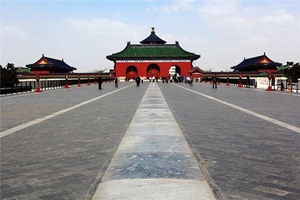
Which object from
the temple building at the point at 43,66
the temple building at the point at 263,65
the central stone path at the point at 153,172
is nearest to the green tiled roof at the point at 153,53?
the temple building at the point at 263,65

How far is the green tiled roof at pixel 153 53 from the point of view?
7075 centimetres

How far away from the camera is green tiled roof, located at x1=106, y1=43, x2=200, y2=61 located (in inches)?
2785

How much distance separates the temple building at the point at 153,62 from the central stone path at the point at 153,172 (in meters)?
65.2

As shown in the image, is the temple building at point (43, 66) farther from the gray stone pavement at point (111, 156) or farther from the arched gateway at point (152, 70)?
the gray stone pavement at point (111, 156)

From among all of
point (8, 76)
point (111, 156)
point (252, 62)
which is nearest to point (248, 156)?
point (111, 156)

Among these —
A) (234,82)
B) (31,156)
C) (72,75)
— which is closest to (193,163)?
(31,156)

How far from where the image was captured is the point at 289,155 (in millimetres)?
5176

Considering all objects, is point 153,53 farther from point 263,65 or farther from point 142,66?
point 263,65

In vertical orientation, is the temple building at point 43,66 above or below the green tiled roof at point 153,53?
below

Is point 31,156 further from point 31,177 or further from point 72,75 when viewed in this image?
point 72,75

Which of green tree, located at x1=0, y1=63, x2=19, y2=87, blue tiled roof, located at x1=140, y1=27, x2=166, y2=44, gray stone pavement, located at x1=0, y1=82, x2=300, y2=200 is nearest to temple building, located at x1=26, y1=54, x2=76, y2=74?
blue tiled roof, located at x1=140, y1=27, x2=166, y2=44

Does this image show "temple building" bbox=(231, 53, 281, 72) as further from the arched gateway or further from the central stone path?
the central stone path

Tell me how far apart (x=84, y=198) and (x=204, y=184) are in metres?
1.35

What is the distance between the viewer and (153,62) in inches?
2822
